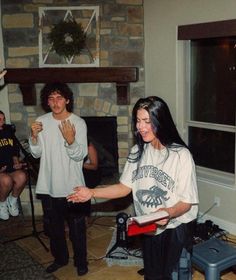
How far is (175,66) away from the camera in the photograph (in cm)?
385

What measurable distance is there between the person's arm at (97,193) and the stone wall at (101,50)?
243 cm

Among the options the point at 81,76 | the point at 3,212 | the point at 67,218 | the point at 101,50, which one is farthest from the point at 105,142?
the point at 67,218

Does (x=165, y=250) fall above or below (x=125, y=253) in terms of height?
above

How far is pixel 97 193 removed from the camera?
6.28 ft

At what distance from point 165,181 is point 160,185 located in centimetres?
3

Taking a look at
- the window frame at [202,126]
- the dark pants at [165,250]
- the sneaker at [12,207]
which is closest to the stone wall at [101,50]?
the window frame at [202,126]

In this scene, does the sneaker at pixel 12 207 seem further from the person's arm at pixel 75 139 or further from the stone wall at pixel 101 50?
the person's arm at pixel 75 139

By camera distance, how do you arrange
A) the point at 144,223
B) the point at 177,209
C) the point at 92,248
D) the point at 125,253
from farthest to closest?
1. the point at 92,248
2. the point at 125,253
3. the point at 177,209
4. the point at 144,223

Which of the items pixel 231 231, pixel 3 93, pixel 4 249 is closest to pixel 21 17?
pixel 3 93

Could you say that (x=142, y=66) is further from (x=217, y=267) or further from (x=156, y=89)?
(x=217, y=267)


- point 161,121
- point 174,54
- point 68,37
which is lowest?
point 161,121

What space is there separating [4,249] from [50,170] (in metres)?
1.18

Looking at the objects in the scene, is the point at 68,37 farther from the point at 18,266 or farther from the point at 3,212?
the point at 18,266

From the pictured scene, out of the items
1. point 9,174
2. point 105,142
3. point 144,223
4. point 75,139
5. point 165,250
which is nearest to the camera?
point 144,223
